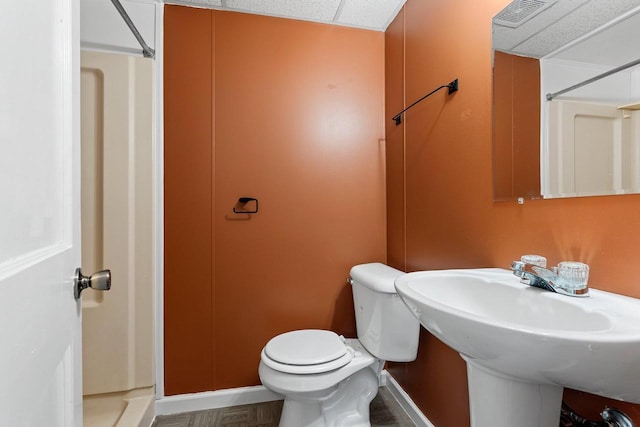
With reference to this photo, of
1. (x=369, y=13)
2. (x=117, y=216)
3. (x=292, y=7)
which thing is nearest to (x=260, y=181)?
(x=117, y=216)

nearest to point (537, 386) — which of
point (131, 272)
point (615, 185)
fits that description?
point (615, 185)

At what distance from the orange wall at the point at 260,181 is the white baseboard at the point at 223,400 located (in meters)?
0.05

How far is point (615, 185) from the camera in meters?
0.71

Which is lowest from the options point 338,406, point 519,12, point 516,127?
point 338,406

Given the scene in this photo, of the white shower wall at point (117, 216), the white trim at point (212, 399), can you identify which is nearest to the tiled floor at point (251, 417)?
the white trim at point (212, 399)

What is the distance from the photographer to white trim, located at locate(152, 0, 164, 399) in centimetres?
160

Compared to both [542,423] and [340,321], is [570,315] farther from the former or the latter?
[340,321]

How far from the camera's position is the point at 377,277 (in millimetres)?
1442

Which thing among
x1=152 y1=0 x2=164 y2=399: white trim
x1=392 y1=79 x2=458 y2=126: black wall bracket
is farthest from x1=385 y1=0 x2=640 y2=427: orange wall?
x1=152 y1=0 x2=164 y2=399: white trim

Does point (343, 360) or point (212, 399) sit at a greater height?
point (343, 360)

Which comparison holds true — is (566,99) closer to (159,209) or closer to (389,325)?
(389,325)

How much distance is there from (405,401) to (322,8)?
7.17 feet

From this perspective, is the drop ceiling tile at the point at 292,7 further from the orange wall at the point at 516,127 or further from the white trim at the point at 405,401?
the white trim at the point at 405,401

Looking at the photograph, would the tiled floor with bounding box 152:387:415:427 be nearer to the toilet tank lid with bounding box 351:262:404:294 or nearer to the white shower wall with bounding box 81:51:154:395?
the white shower wall with bounding box 81:51:154:395
